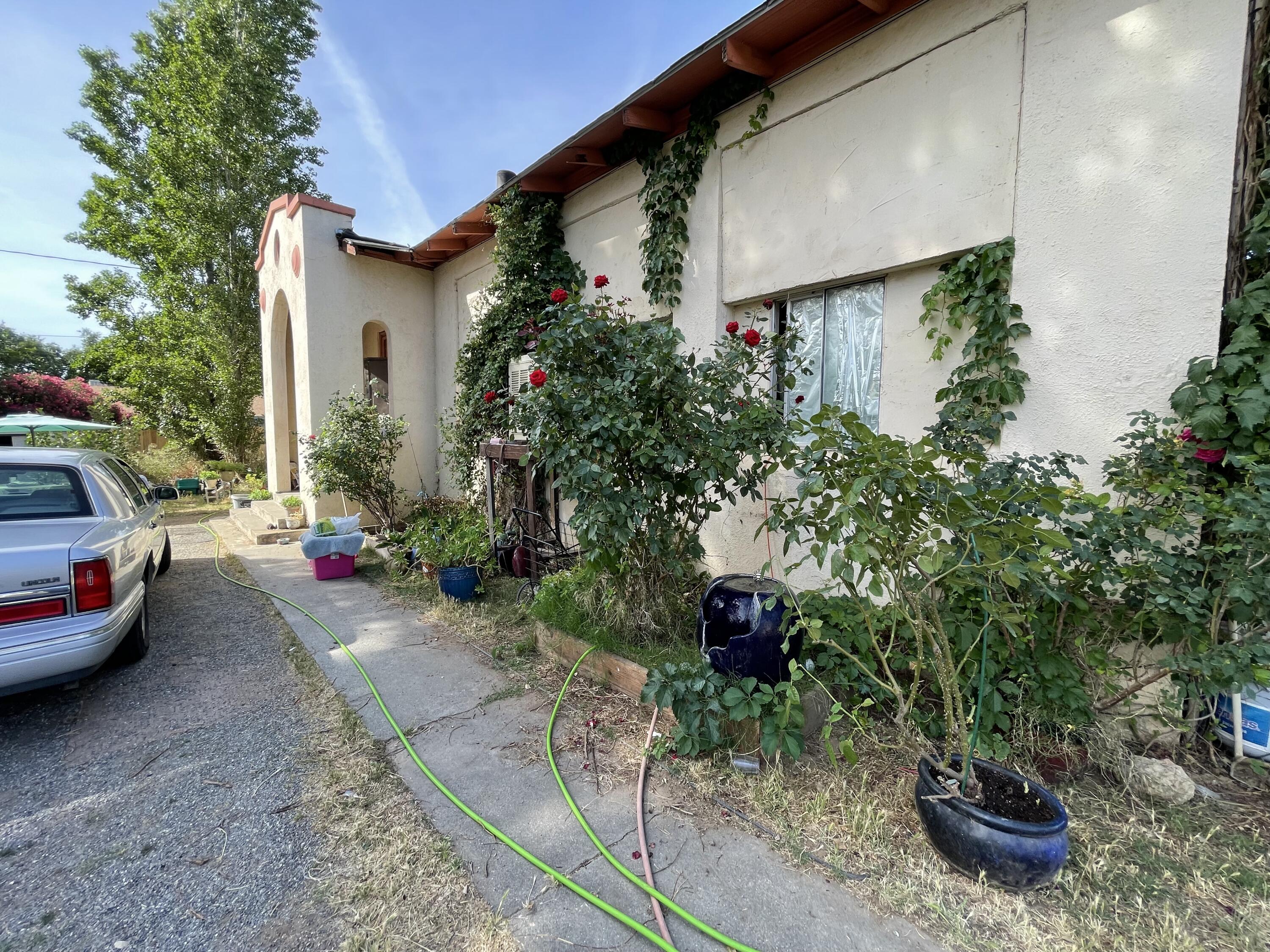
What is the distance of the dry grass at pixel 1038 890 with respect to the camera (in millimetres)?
1758

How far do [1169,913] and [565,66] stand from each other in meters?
9.09

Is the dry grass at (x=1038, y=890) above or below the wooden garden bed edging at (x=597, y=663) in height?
below

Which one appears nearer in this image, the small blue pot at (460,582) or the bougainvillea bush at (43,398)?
the small blue pot at (460,582)

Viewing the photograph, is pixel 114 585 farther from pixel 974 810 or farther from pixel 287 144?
pixel 287 144

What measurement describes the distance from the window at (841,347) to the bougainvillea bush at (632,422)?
0.75 metres

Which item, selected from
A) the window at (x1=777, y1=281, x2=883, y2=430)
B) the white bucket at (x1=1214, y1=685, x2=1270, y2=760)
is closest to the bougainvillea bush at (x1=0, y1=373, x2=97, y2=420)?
the window at (x1=777, y1=281, x2=883, y2=430)

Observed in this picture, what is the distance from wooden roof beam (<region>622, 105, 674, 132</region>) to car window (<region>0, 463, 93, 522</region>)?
5134mm

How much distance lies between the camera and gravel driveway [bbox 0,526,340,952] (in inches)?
72.3

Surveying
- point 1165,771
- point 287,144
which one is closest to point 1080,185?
point 1165,771

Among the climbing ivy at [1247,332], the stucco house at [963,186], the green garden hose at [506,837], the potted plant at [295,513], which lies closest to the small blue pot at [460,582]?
the green garden hose at [506,837]

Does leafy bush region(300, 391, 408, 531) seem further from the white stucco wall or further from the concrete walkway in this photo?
the concrete walkway

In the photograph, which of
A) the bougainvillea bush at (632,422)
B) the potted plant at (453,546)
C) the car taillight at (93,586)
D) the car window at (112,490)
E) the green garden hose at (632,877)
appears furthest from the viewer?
the potted plant at (453,546)

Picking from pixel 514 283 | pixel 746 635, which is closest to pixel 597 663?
pixel 746 635

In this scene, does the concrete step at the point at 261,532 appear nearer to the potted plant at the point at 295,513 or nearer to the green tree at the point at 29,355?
the potted plant at the point at 295,513
